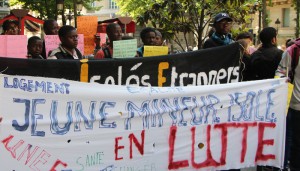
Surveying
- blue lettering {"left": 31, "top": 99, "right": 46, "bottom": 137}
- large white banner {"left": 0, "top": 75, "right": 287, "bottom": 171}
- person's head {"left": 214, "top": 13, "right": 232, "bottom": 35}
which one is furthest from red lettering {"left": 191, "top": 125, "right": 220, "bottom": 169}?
blue lettering {"left": 31, "top": 99, "right": 46, "bottom": 137}

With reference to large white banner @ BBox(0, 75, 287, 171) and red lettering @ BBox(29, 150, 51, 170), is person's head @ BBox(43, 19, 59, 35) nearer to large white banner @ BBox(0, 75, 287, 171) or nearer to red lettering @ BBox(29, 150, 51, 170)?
large white banner @ BBox(0, 75, 287, 171)

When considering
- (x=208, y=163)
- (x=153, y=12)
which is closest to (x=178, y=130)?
(x=208, y=163)

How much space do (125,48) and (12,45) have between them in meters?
1.06

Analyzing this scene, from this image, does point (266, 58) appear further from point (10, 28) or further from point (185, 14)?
point (10, 28)

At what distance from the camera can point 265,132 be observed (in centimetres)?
483

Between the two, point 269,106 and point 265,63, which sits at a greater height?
point 265,63

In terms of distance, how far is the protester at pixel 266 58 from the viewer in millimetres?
5711

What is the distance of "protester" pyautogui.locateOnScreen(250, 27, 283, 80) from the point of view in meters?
5.71

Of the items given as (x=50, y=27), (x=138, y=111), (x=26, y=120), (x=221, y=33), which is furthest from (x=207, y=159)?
(x=50, y=27)

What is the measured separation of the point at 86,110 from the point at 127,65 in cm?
56

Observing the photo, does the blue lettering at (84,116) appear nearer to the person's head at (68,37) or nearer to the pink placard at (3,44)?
the pink placard at (3,44)

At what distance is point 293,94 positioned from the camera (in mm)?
5086

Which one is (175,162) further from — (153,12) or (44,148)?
(153,12)

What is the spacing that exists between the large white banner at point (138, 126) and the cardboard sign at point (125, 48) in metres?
0.62
